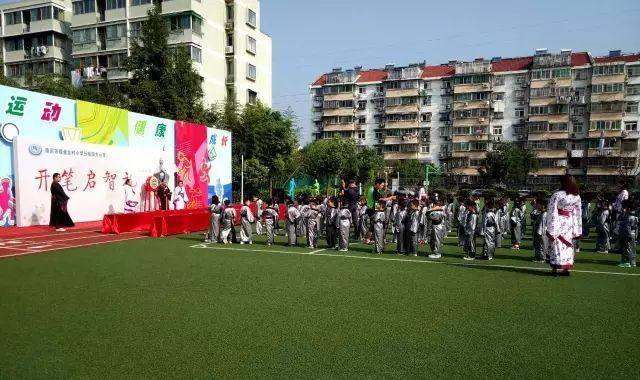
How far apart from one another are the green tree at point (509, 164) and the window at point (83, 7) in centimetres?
4582

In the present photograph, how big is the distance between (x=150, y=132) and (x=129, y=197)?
3.25 meters

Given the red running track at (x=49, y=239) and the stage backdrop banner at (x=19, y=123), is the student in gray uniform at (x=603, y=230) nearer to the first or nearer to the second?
the red running track at (x=49, y=239)

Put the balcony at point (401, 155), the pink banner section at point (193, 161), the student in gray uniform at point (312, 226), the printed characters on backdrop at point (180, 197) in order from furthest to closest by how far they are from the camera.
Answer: the balcony at point (401, 155) → the pink banner section at point (193, 161) → the printed characters on backdrop at point (180, 197) → the student in gray uniform at point (312, 226)

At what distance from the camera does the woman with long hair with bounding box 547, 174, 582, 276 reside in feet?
27.9

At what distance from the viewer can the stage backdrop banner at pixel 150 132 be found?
19453 millimetres

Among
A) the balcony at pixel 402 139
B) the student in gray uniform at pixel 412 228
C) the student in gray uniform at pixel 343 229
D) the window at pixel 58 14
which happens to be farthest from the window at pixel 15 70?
the student in gray uniform at pixel 412 228

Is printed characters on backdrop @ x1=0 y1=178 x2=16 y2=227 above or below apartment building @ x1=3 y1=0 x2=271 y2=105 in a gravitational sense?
below

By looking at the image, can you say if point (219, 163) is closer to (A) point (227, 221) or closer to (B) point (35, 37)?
(A) point (227, 221)

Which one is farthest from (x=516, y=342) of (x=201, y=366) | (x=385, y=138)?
(x=385, y=138)

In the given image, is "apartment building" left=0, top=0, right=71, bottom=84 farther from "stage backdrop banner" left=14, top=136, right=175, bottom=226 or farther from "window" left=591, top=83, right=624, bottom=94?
"window" left=591, top=83, right=624, bottom=94

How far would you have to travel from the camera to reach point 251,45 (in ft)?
151

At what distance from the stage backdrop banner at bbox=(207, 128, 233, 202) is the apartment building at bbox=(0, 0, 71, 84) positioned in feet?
97.7

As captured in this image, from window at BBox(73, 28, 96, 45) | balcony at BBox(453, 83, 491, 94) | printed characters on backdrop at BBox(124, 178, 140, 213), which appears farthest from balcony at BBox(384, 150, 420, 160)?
printed characters on backdrop at BBox(124, 178, 140, 213)

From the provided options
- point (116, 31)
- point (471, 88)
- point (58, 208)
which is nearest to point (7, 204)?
point (58, 208)
